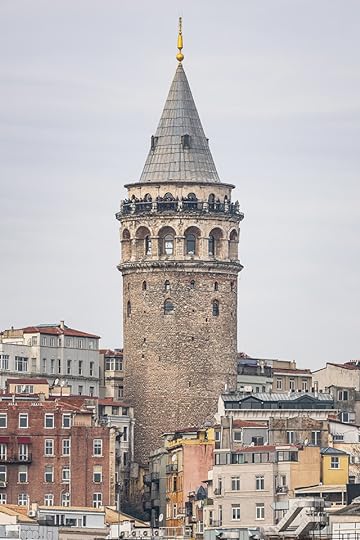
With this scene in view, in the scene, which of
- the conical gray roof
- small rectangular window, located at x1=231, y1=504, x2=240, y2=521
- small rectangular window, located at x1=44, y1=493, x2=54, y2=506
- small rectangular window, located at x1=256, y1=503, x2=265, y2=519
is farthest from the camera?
the conical gray roof

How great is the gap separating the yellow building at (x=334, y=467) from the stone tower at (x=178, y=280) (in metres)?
19.5

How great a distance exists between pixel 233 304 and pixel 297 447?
23868 mm

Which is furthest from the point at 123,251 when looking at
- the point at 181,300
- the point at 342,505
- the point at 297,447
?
the point at 342,505

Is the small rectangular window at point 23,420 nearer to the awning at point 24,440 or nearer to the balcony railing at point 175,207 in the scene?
the awning at point 24,440

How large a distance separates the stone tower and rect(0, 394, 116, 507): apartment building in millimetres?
9222

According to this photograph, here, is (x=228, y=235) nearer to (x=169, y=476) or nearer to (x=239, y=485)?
(x=169, y=476)

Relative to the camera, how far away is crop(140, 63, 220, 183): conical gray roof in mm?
172100

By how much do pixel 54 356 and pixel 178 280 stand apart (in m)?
8.08

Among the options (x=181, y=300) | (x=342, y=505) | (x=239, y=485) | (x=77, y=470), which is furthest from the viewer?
(x=181, y=300)

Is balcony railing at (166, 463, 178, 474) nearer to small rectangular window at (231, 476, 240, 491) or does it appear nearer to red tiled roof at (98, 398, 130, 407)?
red tiled roof at (98, 398, 130, 407)

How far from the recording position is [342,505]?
5281 inches

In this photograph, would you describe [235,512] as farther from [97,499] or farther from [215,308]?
[215,308]

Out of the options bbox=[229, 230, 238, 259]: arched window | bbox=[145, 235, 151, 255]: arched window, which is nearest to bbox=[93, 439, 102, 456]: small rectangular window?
bbox=[145, 235, 151, 255]: arched window

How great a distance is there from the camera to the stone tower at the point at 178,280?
16975 cm
